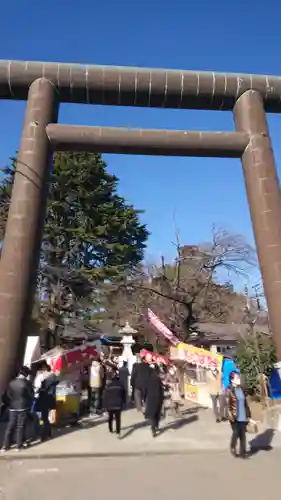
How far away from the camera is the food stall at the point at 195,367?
12.6 meters

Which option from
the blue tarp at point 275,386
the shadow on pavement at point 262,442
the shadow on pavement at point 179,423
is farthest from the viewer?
the blue tarp at point 275,386

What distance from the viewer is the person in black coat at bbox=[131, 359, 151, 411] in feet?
32.4

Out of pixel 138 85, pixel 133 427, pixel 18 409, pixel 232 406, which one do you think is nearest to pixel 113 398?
pixel 133 427

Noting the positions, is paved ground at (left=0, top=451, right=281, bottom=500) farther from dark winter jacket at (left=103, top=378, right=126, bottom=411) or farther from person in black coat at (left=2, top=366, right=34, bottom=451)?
dark winter jacket at (left=103, top=378, right=126, bottom=411)

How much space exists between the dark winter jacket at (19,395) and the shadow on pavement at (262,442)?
416cm

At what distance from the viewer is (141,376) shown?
1003 centimetres

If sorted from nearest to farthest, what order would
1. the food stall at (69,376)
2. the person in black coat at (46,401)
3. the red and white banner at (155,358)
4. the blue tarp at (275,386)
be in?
the person in black coat at (46,401) < the food stall at (69,376) < the blue tarp at (275,386) < the red and white banner at (155,358)

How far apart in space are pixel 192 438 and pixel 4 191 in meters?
20.1

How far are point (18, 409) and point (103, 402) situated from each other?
8.11 feet

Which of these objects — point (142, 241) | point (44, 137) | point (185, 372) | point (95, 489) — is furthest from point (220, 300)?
point (95, 489)

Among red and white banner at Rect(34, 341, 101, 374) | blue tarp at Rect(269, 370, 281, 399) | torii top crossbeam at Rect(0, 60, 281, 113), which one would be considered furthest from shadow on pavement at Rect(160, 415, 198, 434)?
torii top crossbeam at Rect(0, 60, 281, 113)

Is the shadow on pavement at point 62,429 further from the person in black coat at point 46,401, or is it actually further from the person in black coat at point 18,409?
the person in black coat at point 18,409

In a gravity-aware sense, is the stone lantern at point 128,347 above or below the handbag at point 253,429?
above

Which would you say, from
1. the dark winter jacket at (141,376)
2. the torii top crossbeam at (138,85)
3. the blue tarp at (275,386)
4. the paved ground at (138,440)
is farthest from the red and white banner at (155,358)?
the torii top crossbeam at (138,85)
